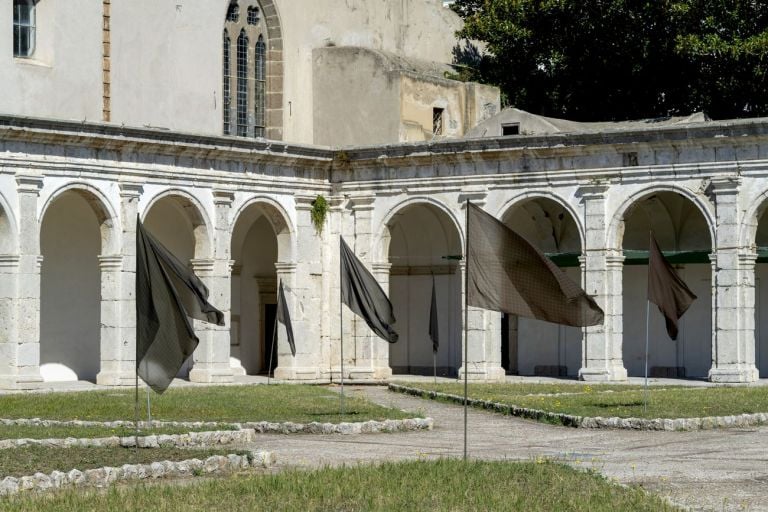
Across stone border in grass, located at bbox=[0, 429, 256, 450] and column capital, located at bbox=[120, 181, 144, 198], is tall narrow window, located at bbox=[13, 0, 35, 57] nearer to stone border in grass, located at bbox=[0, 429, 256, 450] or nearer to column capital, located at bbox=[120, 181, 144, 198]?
column capital, located at bbox=[120, 181, 144, 198]

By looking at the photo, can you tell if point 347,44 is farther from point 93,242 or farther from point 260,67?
point 93,242

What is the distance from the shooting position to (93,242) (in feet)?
132

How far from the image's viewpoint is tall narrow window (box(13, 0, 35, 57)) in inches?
1529

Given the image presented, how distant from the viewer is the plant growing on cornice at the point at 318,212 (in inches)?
1641

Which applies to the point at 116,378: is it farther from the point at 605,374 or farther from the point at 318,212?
the point at 605,374

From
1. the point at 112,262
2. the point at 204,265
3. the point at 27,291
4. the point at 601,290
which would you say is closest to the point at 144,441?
the point at 27,291

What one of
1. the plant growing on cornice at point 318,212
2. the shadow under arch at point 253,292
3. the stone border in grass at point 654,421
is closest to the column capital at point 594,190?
the plant growing on cornice at point 318,212

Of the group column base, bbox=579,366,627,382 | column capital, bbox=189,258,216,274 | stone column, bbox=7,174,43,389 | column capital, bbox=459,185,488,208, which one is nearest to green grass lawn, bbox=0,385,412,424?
stone column, bbox=7,174,43,389

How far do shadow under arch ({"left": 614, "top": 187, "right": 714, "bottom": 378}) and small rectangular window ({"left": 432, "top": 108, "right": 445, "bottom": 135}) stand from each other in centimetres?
550

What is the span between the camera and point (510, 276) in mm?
19984

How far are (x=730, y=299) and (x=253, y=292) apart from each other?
12.4 m

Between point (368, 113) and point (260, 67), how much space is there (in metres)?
2.96

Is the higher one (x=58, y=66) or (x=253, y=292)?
(x=58, y=66)

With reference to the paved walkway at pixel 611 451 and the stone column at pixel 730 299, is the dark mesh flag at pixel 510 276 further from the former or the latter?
the stone column at pixel 730 299
